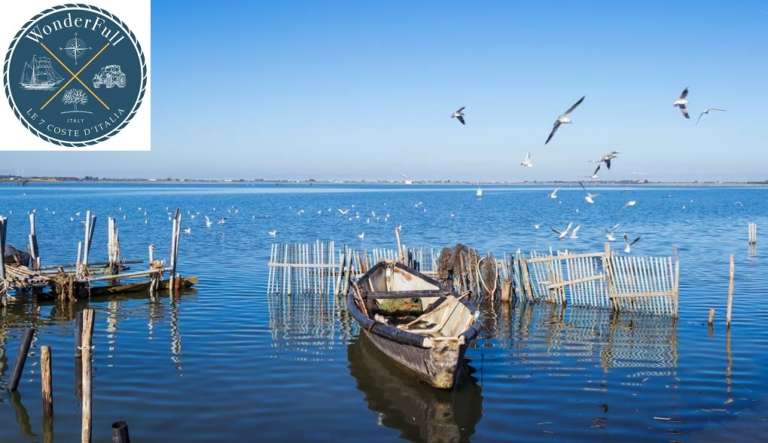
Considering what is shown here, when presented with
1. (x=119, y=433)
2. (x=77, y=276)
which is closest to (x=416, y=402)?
(x=119, y=433)

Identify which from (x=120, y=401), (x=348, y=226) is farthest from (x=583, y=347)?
(x=348, y=226)

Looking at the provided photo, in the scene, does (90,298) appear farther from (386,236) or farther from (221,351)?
(386,236)

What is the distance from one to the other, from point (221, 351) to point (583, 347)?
8.82m

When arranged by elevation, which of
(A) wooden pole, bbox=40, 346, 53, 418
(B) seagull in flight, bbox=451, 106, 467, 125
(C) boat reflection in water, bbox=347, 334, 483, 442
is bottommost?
(C) boat reflection in water, bbox=347, 334, 483, 442

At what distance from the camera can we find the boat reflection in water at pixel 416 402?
426 inches

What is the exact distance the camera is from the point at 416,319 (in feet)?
53.6

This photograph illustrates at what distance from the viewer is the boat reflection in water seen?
426 inches

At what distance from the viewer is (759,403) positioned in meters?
11.9

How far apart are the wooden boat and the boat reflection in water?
0.30 m

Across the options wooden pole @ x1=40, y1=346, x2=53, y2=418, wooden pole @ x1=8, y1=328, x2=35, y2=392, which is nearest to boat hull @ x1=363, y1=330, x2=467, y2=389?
wooden pole @ x1=40, y1=346, x2=53, y2=418

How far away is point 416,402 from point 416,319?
14.3 ft

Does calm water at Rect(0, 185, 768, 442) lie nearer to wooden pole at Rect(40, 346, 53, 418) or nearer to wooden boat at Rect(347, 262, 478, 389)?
wooden pole at Rect(40, 346, 53, 418)

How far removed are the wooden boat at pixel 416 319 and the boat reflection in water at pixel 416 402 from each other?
0.30m

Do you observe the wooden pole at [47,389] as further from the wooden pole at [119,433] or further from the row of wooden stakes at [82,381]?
the wooden pole at [119,433]
